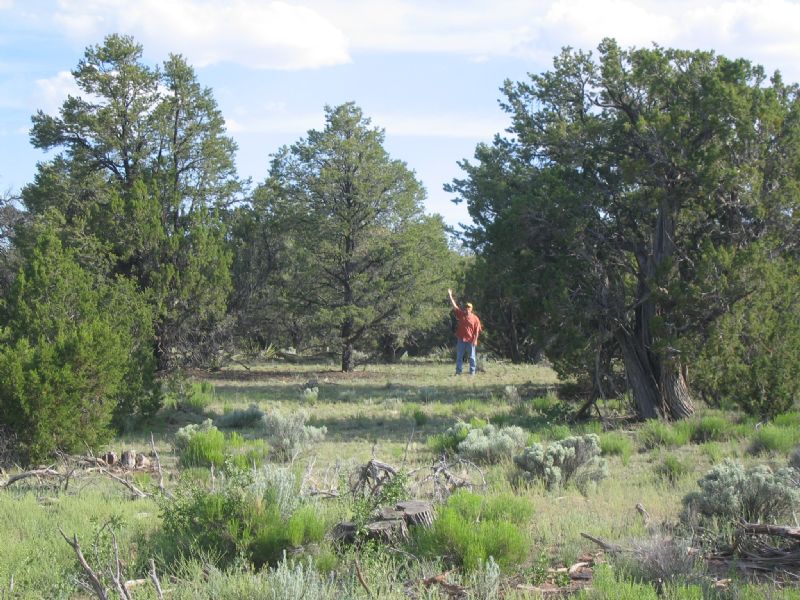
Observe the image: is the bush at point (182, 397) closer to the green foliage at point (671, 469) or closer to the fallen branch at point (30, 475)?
the fallen branch at point (30, 475)

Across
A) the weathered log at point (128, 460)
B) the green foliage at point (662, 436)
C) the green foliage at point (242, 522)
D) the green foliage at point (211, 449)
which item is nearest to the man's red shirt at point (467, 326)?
the green foliage at point (662, 436)

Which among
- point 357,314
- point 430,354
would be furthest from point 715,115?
point 430,354

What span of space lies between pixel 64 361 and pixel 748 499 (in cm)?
841

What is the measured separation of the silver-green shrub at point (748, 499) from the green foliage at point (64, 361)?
25.3 feet

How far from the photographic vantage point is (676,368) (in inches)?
492

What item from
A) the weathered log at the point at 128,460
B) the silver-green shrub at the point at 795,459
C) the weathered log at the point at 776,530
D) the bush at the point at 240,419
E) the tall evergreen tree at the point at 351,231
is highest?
the tall evergreen tree at the point at 351,231

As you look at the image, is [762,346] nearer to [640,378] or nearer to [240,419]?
[640,378]

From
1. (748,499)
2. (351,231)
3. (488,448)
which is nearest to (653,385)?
(488,448)

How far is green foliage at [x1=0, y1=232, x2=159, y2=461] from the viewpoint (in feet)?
33.1

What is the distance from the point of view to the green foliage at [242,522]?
225 inches

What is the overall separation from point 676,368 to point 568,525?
6719 mm

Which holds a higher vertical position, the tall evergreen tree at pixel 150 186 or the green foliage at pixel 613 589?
the tall evergreen tree at pixel 150 186

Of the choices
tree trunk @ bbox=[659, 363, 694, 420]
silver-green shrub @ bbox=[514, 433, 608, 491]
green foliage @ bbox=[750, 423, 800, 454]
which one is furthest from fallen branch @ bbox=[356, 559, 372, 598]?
tree trunk @ bbox=[659, 363, 694, 420]

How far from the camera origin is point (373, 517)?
6.20m
